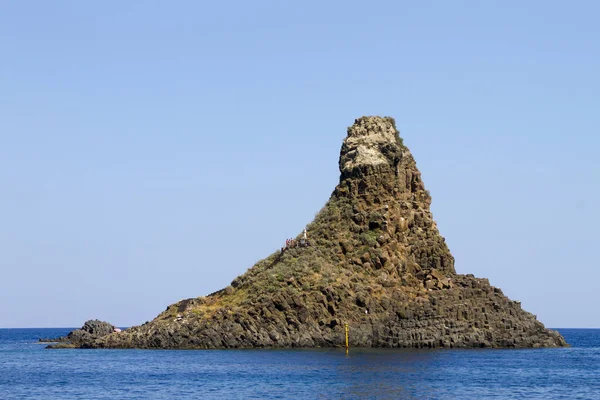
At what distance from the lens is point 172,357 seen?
101 m

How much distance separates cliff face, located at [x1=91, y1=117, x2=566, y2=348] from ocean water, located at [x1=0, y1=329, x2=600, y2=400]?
15.1 feet

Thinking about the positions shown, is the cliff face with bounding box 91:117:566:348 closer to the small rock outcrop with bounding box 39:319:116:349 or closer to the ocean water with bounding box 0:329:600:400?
the ocean water with bounding box 0:329:600:400

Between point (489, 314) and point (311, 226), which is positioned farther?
point (311, 226)

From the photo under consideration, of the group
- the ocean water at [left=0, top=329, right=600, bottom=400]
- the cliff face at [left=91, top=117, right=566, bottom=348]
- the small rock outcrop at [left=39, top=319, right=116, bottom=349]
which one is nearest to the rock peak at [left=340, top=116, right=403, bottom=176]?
the cliff face at [left=91, top=117, right=566, bottom=348]

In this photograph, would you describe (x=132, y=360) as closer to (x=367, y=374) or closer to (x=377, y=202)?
(x=367, y=374)

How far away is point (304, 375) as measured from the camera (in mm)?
80188

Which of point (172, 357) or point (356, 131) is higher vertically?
point (356, 131)

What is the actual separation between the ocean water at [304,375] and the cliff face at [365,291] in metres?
4.61

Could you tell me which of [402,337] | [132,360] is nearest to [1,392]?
[132,360]

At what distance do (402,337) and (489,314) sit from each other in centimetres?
1191

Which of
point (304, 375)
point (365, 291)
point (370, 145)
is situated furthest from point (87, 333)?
point (304, 375)

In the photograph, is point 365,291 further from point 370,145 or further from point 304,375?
point 304,375

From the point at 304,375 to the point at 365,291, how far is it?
3462cm

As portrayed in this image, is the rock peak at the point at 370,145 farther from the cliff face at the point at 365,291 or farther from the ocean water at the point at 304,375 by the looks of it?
the ocean water at the point at 304,375
